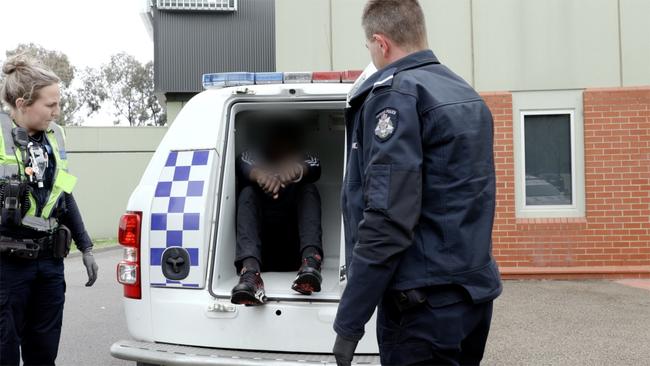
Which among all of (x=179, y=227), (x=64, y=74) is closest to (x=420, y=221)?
(x=179, y=227)

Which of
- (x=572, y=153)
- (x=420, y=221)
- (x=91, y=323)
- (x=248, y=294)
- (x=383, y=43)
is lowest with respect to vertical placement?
(x=91, y=323)

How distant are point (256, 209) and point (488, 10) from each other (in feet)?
18.2

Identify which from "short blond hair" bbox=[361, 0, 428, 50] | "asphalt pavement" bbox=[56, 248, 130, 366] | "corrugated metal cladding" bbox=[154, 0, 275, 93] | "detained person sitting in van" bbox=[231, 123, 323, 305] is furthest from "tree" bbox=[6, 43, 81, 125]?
"short blond hair" bbox=[361, 0, 428, 50]

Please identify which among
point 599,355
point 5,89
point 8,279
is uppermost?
point 5,89

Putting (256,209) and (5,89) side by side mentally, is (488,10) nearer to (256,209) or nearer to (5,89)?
(256,209)

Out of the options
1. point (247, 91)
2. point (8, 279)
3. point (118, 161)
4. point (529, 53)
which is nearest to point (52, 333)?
point (8, 279)

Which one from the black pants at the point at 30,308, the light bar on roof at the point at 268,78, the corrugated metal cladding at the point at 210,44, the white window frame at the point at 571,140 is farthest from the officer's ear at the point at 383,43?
the corrugated metal cladding at the point at 210,44

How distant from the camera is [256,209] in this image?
4188mm

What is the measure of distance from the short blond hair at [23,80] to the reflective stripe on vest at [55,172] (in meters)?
0.12

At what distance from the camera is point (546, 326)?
5879mm

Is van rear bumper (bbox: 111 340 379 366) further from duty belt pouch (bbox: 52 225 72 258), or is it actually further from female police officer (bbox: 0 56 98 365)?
duty belt pouch (bbox: 52 225 72 258)

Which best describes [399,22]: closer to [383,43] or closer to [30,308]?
[383,43]

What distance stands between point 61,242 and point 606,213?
6.98 metres

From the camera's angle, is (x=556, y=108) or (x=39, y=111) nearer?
(x=39, y=111)
